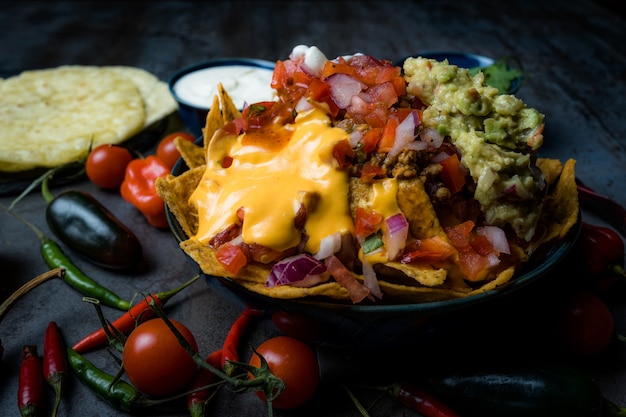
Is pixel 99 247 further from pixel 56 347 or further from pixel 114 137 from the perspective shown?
pixel 114 137

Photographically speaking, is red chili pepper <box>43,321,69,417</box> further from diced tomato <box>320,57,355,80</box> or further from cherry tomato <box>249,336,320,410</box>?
diced tomato <box>320,57,355,80</box>

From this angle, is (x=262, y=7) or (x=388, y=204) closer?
(x=388, y=204)

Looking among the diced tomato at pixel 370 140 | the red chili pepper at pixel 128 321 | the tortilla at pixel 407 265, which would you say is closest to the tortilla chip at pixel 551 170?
the tortilla at pixel 407 265

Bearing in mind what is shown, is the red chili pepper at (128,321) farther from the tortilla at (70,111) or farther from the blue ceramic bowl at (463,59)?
the blue ceramic bowl at (463,59)

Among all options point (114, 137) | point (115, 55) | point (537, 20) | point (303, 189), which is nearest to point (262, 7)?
point (115, 55)

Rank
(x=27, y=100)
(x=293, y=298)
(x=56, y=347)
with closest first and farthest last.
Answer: (x=293, y=298) < (x=56, y=347) < (x=27, y=100)

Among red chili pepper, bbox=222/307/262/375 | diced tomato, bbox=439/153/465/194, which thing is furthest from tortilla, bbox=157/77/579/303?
red chili pepper, bbox=222/307/262/375

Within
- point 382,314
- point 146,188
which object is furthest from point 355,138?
point 146,188

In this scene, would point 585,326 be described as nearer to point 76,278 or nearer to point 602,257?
point 602,257
